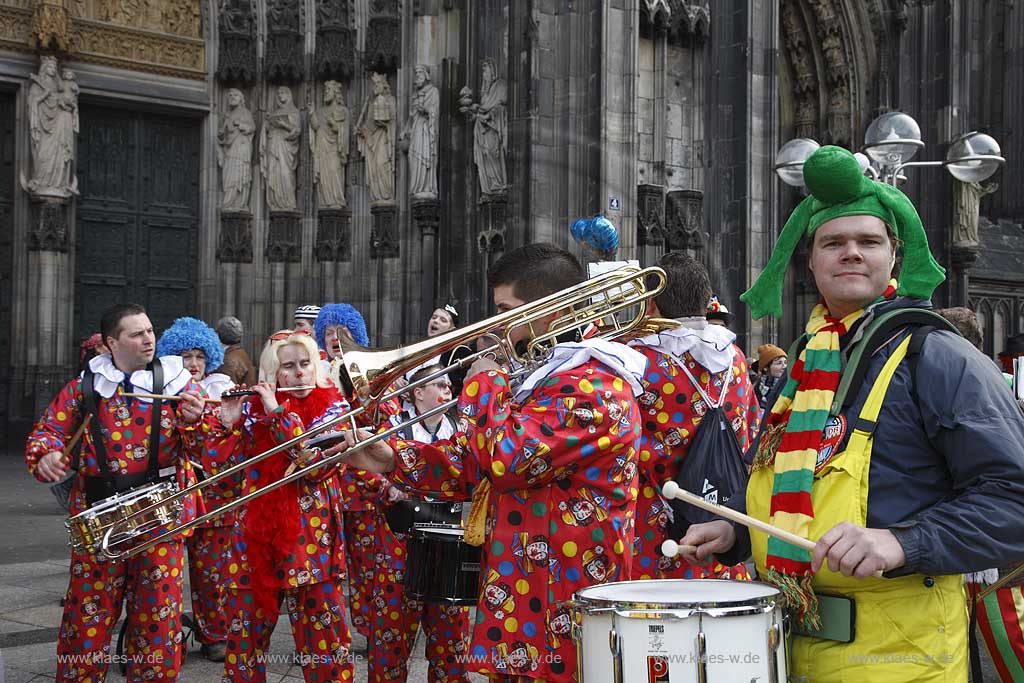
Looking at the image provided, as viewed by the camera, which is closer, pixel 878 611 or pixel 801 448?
pixel 878 611

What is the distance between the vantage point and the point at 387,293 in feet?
51.5

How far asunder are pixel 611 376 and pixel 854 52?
→ 17982 millimetres

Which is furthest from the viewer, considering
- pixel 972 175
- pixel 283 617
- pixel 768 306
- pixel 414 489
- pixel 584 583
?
pixel 972 175

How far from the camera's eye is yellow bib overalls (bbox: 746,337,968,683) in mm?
2287

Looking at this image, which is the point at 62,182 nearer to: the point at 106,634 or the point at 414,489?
the point at 106,634

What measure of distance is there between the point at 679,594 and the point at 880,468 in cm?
55

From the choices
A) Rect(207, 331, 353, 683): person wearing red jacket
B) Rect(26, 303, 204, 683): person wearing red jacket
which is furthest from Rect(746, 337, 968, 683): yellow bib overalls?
Rect(26, 303, 204, 683): person wearing red jacket

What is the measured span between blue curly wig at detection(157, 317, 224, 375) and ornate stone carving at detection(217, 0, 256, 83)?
10.9 m

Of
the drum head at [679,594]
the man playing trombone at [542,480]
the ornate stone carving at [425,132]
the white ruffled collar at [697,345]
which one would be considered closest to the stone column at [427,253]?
the ornate stone carving at [425,132]

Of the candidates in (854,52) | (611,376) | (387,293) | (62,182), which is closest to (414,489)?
(611,376)

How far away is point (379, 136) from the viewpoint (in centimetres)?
1567

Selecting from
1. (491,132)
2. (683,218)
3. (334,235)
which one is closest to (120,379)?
(491,132)

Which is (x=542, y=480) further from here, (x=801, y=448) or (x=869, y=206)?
(x=869, y=206)

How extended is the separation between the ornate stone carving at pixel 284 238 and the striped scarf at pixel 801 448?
1429 cm
